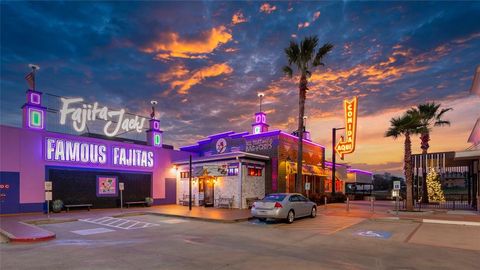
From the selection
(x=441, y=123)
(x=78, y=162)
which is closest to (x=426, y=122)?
(x=441, y=123)

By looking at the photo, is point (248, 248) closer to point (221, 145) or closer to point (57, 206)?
point (57, 206)

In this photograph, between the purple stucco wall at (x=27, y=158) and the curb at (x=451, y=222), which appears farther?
the purple stucco wall at (x=27, y=158)

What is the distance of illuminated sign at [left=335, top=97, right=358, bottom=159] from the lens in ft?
105

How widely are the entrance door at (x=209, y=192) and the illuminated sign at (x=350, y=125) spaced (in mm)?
13859

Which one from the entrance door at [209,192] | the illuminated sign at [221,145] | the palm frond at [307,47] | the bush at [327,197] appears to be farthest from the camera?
the illuminated sign at [221,145]

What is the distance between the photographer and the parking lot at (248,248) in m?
8.62

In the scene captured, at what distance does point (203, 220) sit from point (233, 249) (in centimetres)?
869

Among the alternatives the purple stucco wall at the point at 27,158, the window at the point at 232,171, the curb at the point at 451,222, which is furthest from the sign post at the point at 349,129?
the purple stucco wall at the point at 27,158

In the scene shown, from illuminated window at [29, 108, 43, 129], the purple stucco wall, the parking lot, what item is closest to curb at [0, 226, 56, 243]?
the parking lot

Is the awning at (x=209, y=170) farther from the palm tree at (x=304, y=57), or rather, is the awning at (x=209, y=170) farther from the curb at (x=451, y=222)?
the curb at (x=451, y=222)

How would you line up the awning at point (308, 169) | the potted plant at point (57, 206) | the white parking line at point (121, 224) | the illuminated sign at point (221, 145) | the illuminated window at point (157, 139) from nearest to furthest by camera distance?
the white parking line at point (121, 224) < the potted plant at point (57, 206) < the awning at point (308, 169) < the illuminated window at point (157, 139) < the illuminated sign at point (221, 145)

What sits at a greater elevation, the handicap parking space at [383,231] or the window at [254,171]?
the window at [254,171]

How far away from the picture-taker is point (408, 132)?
77.8 ft

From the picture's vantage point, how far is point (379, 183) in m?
107
